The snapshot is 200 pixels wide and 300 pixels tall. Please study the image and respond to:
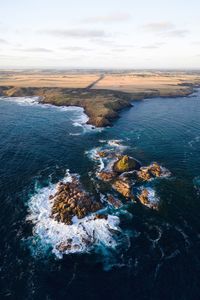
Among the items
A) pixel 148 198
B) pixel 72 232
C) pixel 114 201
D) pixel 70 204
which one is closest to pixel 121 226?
pixel 114 201

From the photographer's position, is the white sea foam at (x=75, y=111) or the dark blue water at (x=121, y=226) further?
the white sea foam at (x=75, y=111)

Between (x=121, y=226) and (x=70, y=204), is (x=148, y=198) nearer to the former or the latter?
(x=121, y=226)

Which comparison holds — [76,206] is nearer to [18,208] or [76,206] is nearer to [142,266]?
[18,208]

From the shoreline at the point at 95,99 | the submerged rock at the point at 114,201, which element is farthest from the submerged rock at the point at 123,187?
the shoreline at the point at 95,99

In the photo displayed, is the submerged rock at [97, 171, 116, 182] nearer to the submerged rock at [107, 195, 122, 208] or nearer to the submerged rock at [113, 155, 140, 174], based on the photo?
the submerged rock at [113, 155, 140, 174]

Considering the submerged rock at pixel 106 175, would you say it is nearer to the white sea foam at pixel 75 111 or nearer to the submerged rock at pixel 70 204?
the submerged rock at pixel 70 204

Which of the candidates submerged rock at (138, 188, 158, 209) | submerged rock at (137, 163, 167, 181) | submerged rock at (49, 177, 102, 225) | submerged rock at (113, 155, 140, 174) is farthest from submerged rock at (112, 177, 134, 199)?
submerged rock at (49, 177, 102, 225)
